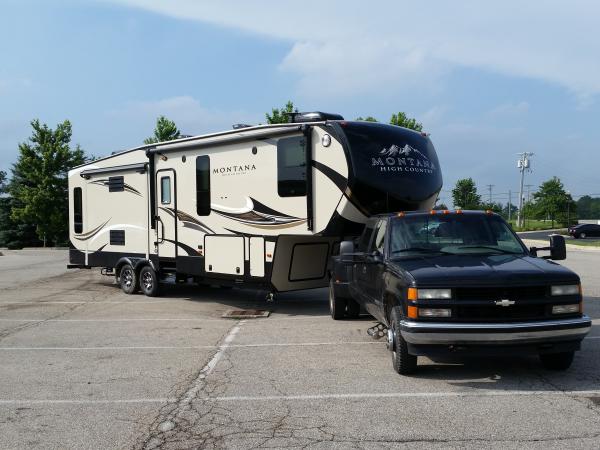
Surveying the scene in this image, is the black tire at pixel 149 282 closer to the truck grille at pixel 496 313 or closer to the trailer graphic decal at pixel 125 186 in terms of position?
the trailer graphic decal at pixel 125 186

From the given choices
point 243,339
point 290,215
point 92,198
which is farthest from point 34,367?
point 92,198

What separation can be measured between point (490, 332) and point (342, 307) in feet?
15.1

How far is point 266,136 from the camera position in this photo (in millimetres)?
10711

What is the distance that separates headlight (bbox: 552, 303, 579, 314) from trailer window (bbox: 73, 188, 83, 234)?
13.2 m

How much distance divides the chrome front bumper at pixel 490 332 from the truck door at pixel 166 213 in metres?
8.00

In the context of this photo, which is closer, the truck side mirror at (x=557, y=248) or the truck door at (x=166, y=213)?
the truck side mirror at (x=557, y=248)

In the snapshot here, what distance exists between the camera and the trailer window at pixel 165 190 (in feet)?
42.3

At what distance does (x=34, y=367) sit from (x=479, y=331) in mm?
5197

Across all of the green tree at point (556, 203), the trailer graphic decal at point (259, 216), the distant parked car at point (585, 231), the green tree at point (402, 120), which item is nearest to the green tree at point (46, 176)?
the green tree at point (402, 120)

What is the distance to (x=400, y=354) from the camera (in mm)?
6207

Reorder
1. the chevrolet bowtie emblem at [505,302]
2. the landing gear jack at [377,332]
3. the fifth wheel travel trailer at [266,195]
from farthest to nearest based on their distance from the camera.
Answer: the fifth wheel travel trailer at [266,195] → the landing gear jack at [377,332] → the chevrolet bowtie emblem at [505,302]

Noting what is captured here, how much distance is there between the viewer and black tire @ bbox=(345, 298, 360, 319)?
10.1m

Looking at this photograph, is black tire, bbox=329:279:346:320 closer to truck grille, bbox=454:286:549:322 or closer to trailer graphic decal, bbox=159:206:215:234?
trailer graphic decal, bbox=159:206:215:234

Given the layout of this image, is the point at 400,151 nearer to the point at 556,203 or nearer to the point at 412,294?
the point at 412,294
